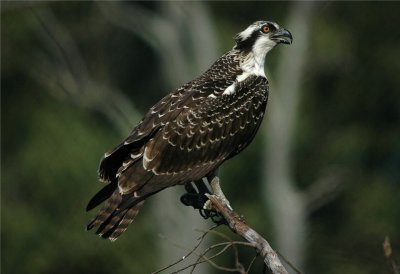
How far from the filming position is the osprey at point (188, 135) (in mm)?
9477

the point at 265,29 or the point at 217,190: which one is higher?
the point at 265,29

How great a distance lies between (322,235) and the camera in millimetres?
30281

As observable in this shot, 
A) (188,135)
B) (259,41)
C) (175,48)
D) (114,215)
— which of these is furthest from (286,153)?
(114,215)

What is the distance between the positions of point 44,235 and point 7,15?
512 cm

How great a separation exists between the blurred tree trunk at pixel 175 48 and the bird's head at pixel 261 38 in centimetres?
1385

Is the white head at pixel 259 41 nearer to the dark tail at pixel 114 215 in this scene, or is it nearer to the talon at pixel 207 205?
the talon at pixel 207 205

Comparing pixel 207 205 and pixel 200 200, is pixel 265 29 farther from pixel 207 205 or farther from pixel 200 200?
pixel 207 205

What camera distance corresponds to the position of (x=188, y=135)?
10023mm

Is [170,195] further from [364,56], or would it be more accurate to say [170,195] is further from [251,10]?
[364,56]

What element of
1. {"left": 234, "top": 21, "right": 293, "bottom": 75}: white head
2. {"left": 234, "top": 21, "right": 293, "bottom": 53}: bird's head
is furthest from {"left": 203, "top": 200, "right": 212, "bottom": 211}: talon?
{"left": 234, "top": 21, "right": 293, "bottom": 53}: bird's head

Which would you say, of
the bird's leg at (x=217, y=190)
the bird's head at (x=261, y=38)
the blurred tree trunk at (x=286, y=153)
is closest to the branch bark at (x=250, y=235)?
the bird's leg at (x=217, y=190)

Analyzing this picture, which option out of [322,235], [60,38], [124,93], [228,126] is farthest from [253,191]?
[228,126]

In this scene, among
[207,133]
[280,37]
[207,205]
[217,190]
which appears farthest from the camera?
[280,37]

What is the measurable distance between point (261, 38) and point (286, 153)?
1618 centimetres
